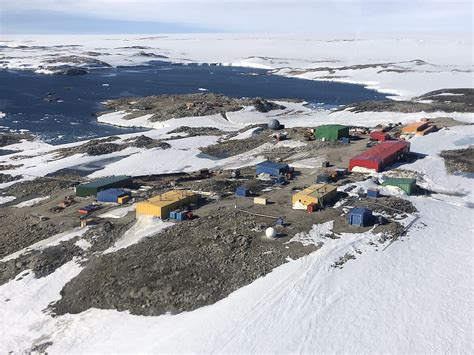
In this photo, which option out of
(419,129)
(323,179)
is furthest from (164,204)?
(419,129)

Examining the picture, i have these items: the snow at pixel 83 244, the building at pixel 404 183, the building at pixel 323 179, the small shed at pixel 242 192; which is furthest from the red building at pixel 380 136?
the snow at pixel 83 244

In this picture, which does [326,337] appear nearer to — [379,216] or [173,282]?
[173,282]

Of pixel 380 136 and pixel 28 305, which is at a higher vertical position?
pixel 380 136

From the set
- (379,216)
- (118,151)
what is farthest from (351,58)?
(379,216)

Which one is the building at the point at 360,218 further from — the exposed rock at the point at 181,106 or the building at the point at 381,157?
the exposed rock at the point at 181,106

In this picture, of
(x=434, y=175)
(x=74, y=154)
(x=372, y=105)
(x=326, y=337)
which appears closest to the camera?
(x=326, y=337)

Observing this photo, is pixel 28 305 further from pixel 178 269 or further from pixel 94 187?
pixel 94 187
